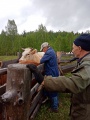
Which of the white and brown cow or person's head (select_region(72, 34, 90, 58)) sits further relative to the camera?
the white and brown cow

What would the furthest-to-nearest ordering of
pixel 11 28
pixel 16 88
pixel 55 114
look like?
pixel 11 28, pixel 55 114, pixel 16 88

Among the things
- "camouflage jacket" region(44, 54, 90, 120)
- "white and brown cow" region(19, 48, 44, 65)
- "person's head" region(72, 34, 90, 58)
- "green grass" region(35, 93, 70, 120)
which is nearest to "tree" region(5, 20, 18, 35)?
"green grass" region(35, 93, 70, 120)

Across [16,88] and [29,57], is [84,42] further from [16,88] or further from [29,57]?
[29,57]

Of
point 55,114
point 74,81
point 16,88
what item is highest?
point 74,81

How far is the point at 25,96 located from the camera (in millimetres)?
2438

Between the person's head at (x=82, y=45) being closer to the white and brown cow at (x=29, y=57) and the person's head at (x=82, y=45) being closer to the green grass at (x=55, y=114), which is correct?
the white and brown cow at (x=29, y=57)

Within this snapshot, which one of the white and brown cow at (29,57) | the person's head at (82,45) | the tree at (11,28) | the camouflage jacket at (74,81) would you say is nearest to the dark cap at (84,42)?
the person's head at (82,45)

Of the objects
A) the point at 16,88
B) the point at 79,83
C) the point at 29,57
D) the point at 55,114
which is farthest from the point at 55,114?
the point at 79,83

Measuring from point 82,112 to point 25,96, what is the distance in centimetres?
71

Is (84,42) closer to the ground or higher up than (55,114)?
higher up

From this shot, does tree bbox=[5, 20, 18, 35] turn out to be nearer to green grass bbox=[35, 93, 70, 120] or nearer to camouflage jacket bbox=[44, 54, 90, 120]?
green grass bbox=[35, 93, 70, 120]

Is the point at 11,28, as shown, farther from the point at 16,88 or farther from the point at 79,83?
the point at 79,83

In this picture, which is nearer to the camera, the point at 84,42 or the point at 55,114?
the point at 84,42

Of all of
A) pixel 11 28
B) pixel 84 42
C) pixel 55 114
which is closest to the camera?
pixel 84 42
